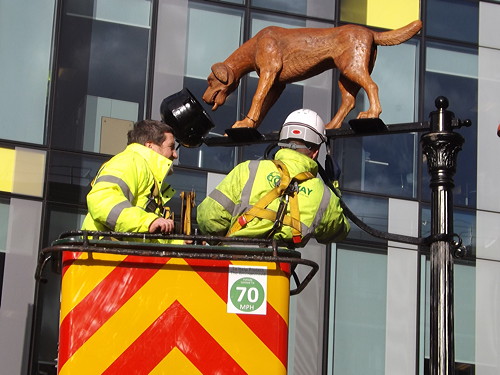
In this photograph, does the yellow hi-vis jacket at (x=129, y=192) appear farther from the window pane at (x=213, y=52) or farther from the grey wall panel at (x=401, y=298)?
the grey wall panel at (x=401, y=298)

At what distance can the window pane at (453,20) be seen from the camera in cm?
1562

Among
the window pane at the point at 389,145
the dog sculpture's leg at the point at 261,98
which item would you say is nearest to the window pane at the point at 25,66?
the window pane at the point at 389,145

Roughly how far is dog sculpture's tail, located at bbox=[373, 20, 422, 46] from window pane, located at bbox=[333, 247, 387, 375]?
25.2 feet

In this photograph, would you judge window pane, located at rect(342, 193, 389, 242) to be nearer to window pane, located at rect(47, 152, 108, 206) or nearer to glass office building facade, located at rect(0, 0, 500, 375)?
glass office building facade, located at rect(0, 0, 500, 375)

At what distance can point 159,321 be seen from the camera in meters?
4.65

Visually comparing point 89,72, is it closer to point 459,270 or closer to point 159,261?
point 459,270

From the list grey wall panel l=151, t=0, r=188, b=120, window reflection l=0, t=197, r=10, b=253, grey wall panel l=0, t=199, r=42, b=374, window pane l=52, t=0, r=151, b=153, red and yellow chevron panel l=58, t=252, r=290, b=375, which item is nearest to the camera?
red and yellow chevron panel l=58, t=252, r=290, b=375

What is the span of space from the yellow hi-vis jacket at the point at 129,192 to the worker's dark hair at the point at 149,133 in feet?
0.55

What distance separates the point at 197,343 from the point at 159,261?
0.38 m

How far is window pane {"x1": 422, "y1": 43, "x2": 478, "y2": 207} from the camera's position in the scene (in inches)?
611

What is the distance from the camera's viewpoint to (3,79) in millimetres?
13375

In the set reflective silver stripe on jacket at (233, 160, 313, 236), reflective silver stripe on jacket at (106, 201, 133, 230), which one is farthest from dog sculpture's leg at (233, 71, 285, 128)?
reflective silver stripe on jacket at (106, 201, 133, 230)

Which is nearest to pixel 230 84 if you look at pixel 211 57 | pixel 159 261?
pixel 159 261

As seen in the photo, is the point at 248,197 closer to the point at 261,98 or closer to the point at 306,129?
the point at 306,129
